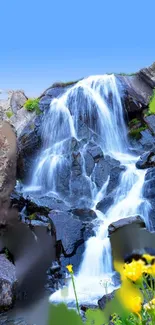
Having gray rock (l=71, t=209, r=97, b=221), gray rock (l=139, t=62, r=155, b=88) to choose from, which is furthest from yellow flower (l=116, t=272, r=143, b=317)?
gray rock (l=139, t=62, r=155, b=88)

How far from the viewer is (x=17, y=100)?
14062 mm

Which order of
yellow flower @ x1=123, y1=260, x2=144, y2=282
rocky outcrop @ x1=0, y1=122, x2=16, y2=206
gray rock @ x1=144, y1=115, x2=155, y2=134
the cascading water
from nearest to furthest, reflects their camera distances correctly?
1. yellow flower @ x1=123, y1=260, x2=144, y2=282
2. the cascading water
3. rocky outcrop @ x1=0, y1=122, x2=16, y2=206
4. gray rock @ x1=144, y1=115, x2=155, y2=134

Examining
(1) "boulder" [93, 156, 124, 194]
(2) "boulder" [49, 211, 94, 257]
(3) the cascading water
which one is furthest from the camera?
(1) "boulder" [93, 156, 124, 194]

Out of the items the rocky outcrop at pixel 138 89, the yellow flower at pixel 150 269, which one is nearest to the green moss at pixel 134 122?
the rocky outcrop at pixel 138 89

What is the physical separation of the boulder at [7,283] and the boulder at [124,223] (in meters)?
2.06

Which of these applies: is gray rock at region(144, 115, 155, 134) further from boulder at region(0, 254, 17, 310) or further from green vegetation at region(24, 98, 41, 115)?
boulder at region(0, 254, 17, 310)

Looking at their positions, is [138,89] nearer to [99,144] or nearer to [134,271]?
[99,144]

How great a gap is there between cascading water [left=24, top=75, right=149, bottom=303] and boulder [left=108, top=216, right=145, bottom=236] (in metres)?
0.22

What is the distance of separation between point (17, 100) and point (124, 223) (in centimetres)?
783

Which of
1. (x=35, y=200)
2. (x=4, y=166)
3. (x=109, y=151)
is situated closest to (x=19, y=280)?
(x=35, y=200)

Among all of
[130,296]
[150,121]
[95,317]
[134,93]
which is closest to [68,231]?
[150,121]

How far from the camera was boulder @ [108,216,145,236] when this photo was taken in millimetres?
7738

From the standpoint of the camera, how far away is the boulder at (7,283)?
6.49m

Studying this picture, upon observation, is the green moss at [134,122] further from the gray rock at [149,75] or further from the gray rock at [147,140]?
the gray rock at [149,75]
